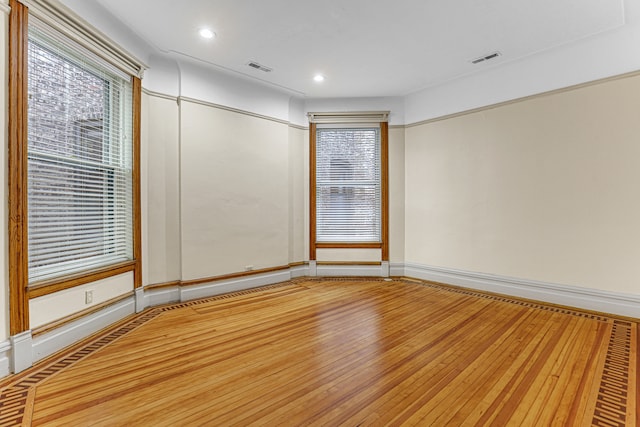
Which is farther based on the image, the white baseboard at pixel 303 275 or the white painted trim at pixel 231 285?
the white painted trim at pixel 231 285

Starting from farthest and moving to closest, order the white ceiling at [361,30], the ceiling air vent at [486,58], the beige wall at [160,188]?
the ceiling air vent at [486,58]
the beige wall at [160,188]
the white ceiling at [361,30]

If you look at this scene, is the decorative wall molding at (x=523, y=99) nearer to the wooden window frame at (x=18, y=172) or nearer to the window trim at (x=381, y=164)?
the window trim at (x=381, y=164)

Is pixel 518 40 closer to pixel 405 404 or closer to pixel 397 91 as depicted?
pixel 397 91

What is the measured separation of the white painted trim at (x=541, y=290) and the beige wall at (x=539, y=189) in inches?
3.2

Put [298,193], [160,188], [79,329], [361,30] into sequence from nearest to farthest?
[79,329] → [361,30] → [160,188] → [298,193]

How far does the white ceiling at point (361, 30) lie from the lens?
2.82 m

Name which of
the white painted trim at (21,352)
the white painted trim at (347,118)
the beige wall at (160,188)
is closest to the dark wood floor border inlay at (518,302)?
the white painted trim at (347,118)

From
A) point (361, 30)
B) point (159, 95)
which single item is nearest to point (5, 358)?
point (159, 95)

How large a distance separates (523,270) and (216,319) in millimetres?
3758

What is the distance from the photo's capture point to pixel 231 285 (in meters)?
4.34

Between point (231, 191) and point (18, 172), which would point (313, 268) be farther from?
point (18, 172)

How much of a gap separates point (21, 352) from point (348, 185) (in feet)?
14.1

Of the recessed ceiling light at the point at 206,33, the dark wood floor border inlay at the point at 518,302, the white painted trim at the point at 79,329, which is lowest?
the dark wood floor border inlay at the point at 518,302

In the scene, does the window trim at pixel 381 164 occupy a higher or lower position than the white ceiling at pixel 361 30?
lower
